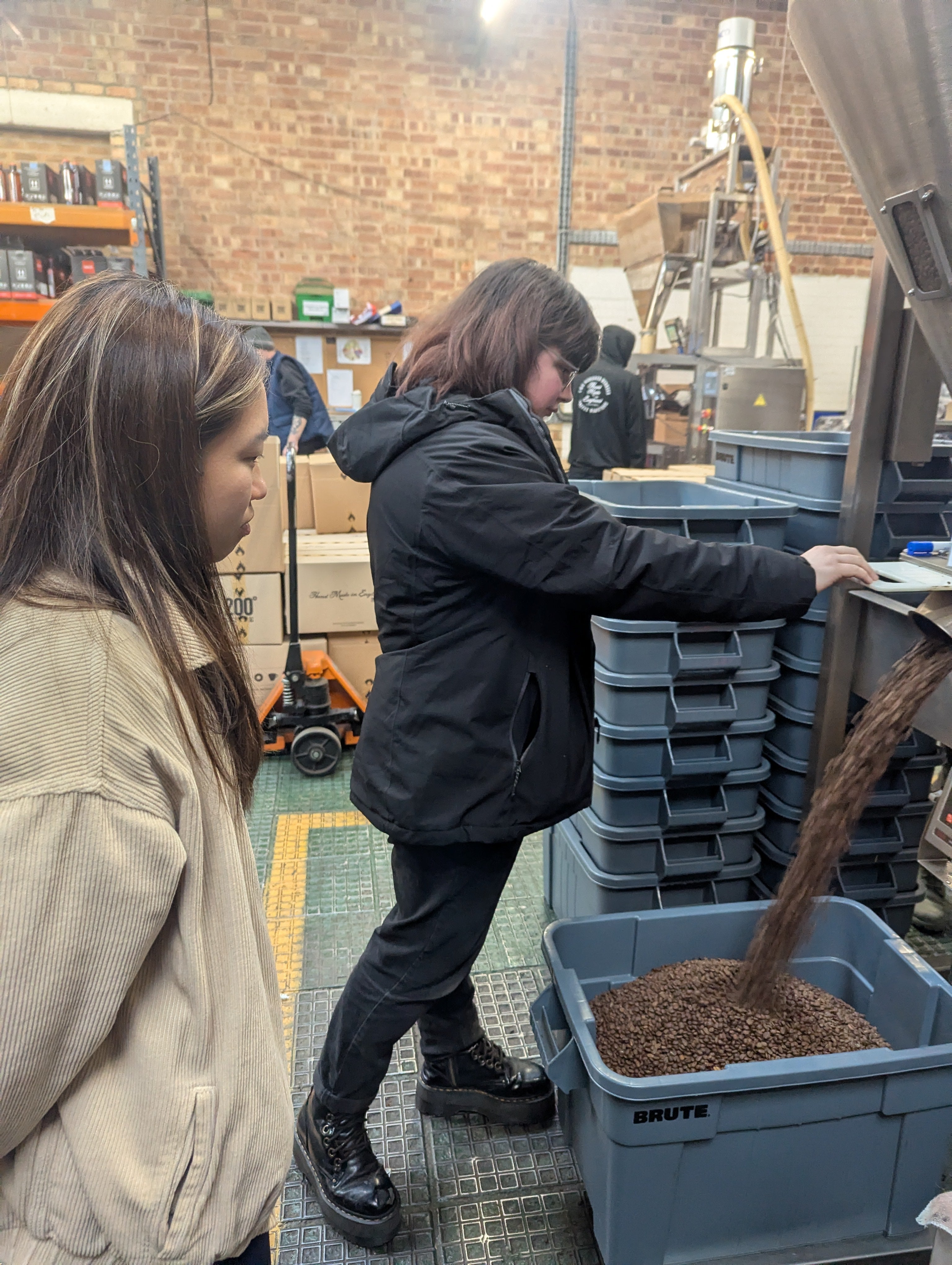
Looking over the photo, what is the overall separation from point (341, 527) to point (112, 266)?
2.04m

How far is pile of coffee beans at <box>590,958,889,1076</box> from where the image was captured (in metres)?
1.54

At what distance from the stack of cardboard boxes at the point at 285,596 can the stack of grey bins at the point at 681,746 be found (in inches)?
63.9

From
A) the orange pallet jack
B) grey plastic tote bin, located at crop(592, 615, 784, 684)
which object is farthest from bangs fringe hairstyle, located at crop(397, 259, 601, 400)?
the orange pallet jack

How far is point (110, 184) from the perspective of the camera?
182 inches

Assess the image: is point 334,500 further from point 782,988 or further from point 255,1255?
point 255,1255

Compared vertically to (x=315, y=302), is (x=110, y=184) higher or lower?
higher

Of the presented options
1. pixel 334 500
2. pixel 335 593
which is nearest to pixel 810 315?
pixel 334 500

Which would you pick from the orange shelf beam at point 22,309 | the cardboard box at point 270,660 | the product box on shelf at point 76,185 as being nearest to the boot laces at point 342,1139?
the cardboard box at point 270,660

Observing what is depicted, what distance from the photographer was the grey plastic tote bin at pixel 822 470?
6.01 ft

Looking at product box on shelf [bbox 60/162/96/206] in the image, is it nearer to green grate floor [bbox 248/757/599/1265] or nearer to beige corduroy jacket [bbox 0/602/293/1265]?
green grate floor [bbox 248/757/599/1265]

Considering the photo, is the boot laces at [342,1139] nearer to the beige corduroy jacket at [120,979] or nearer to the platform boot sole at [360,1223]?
the platform boot sole at [360,1223]

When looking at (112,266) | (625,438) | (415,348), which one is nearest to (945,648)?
(415,348)

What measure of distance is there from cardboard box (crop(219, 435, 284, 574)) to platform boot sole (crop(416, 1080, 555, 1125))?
2.21 m

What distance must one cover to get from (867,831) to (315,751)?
6.65ft
